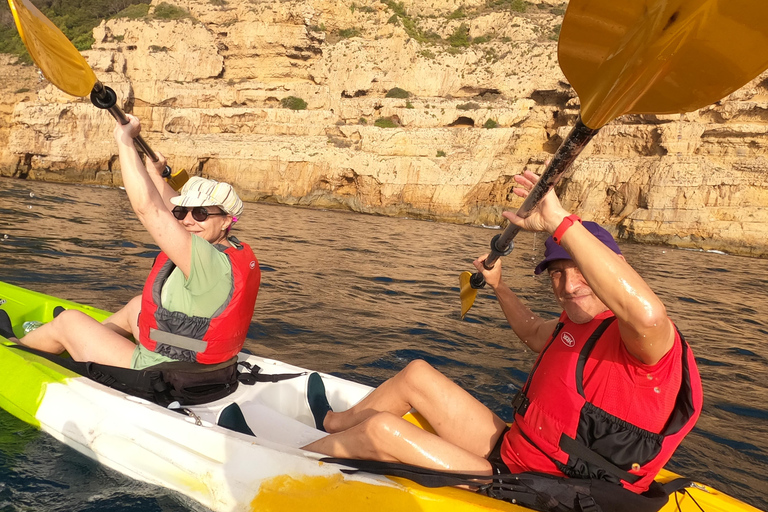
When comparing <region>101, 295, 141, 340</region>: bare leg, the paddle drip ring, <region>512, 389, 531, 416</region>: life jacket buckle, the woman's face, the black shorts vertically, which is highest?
the paddle drip ring

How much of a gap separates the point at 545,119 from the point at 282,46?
1298 centimetres

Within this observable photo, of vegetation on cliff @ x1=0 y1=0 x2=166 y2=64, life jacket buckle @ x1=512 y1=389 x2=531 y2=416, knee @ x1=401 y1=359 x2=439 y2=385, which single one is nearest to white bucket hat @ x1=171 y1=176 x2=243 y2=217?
knee @ x1=401 y1=359 x2=439 y2=385

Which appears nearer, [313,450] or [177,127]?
[313,450]

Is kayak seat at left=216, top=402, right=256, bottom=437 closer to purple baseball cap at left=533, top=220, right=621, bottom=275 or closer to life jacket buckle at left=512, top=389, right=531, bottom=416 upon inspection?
life jacket buckle at left=512, top=389, right=531, bottom=416

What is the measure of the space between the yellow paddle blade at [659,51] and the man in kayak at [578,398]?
0.39 meters

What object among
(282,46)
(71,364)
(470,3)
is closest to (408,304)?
(71,364)

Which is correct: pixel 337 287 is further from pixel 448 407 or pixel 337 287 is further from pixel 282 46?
pixel 282 46

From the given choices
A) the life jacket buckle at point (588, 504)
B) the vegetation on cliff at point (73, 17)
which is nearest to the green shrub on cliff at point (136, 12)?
the vegetation on cliff at point (73, 17)

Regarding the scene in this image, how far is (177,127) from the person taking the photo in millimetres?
23547

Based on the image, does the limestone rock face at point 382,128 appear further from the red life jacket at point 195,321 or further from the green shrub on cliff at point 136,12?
the red life jacket at point 195,321

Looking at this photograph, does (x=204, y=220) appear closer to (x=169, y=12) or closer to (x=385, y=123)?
(x=385, y=123)

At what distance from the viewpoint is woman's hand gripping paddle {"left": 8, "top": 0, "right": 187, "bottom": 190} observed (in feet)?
9.29

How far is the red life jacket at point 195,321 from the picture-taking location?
2.77m

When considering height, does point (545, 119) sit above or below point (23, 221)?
above
